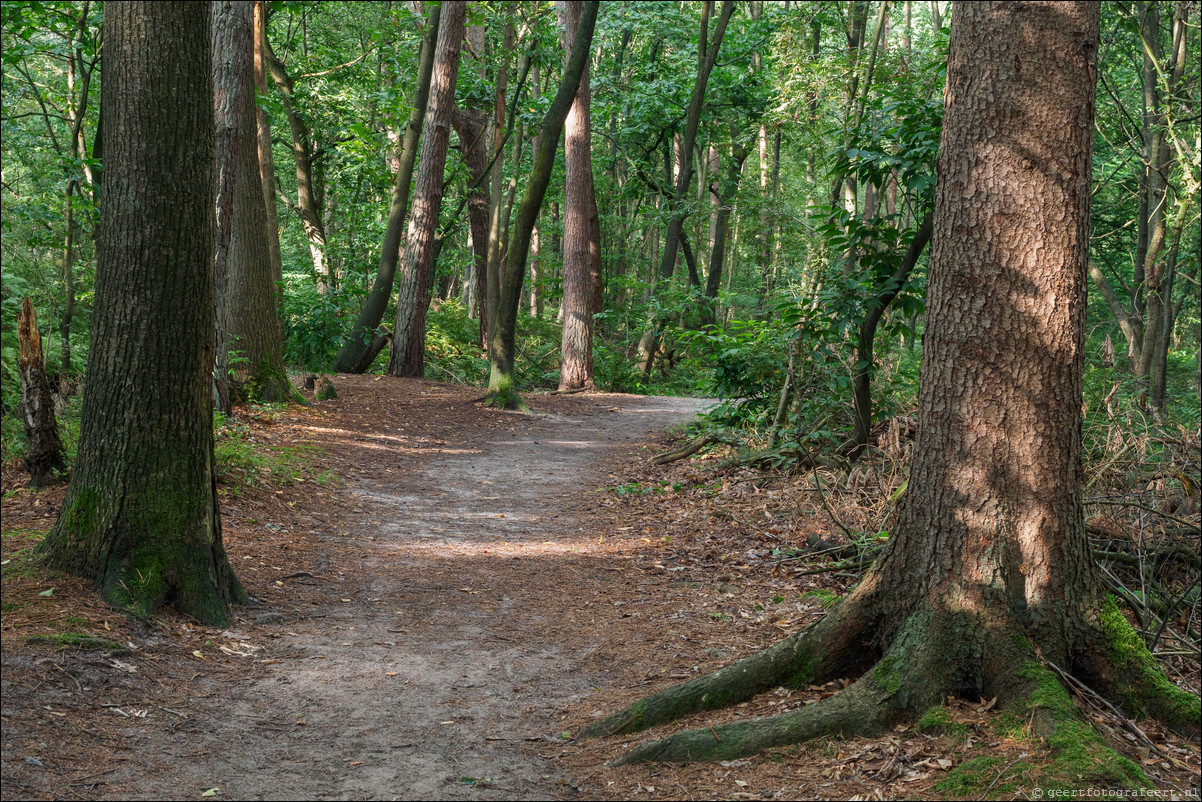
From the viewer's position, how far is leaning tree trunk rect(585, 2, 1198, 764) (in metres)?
3.60

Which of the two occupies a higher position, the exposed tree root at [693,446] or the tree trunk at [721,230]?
the tree trunk at [721,230]

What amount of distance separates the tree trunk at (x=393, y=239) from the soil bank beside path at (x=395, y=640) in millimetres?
5460

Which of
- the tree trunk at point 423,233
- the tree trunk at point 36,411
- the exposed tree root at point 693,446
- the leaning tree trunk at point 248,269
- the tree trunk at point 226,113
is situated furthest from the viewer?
the tree trunk at point 423,233

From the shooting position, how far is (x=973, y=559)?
3.67 metres

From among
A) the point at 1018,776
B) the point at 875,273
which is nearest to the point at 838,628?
the point at 1018,776

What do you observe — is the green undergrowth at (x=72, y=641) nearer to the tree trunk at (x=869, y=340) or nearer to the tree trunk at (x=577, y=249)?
the tree trunk at (x=869, y=340)

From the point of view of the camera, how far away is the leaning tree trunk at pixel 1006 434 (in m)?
3.60

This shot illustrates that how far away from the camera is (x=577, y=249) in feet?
58.6

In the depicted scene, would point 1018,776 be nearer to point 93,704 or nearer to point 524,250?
point 93,704

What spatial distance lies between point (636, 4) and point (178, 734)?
24.6 meters

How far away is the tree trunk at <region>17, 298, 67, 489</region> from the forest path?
1.40 meters

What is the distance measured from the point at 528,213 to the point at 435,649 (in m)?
9.55

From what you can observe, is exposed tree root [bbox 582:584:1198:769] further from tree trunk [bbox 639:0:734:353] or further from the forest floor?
tree trunk [bbox 639:0:734:353]

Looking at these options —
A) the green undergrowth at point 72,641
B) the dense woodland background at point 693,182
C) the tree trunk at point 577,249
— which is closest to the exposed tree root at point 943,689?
the green undergrowth at point 72,641
